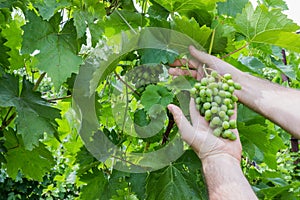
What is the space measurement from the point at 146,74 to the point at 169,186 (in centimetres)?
30

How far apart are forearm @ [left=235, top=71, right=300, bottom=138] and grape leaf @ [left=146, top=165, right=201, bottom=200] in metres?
0.29

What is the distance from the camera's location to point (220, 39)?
3.79ft

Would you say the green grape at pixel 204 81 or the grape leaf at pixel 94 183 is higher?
the green grape at pixel 204 81

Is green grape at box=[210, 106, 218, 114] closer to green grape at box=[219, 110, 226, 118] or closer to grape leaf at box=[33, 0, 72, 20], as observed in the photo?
green grape at box=[219, 110, 226, 118]

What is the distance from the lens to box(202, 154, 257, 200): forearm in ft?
3.56

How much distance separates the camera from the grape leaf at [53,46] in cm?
100

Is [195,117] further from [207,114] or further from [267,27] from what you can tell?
[267,27]

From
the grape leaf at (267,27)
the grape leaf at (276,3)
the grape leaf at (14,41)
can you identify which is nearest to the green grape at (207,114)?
the grape leaf at (267,27)

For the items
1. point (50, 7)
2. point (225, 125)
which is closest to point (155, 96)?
point (225, 125)

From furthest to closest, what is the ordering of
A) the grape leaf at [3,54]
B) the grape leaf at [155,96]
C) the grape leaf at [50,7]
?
the grape leaf at [3,54], the grape leaf at [155,96], the grape leaf at [50,7]

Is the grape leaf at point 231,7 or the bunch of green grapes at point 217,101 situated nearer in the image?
the bunch of green grapes at point 217,101

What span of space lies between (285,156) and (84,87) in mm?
1438

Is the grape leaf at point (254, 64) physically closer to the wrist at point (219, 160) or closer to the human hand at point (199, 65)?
the human hand at point (199, 65)

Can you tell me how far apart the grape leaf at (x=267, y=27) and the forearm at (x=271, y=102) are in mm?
123
